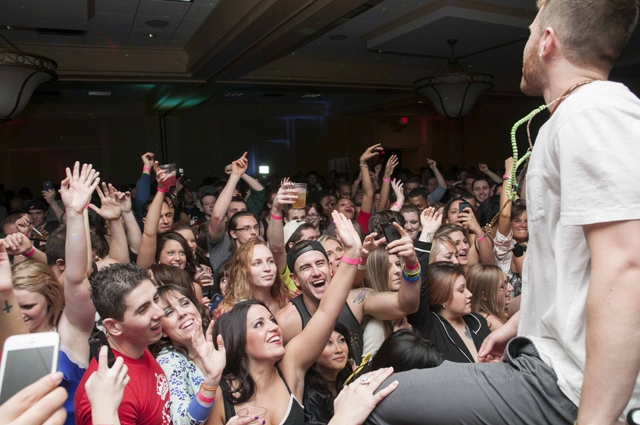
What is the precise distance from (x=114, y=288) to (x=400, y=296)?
112 cm

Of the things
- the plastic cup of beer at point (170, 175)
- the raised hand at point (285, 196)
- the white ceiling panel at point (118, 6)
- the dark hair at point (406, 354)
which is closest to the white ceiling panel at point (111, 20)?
the white ceiling panel at point (118, 6)

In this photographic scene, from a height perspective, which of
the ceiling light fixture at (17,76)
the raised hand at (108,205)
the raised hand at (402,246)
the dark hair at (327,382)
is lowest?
the dark hair at (327,382)

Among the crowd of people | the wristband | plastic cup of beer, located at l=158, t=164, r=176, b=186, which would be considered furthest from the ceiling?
the wristband

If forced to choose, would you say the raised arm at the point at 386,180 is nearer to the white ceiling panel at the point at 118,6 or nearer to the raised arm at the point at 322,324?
the white ceiling panel at the point at 118,6

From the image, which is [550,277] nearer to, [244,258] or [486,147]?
[244,258]

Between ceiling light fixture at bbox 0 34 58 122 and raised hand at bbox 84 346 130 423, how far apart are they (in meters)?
4.65

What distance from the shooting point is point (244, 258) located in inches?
108

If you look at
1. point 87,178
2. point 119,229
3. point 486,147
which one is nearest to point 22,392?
point 87,178

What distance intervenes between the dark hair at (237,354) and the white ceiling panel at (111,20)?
4.98 metres

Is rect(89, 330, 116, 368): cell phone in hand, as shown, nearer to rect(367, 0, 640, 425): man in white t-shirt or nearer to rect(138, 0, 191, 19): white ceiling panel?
rect(367, 0, 640, 425): man in white t-shirt

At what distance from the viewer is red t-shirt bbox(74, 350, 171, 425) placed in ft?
5.13

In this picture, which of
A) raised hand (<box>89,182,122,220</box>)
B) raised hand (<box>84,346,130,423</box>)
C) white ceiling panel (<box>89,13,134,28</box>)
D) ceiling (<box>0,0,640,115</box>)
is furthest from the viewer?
white ceiling panel (<box>89,13,134,28</box>)

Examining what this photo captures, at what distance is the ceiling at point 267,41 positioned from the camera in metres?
5.08

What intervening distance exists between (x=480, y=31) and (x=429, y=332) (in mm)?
5340
